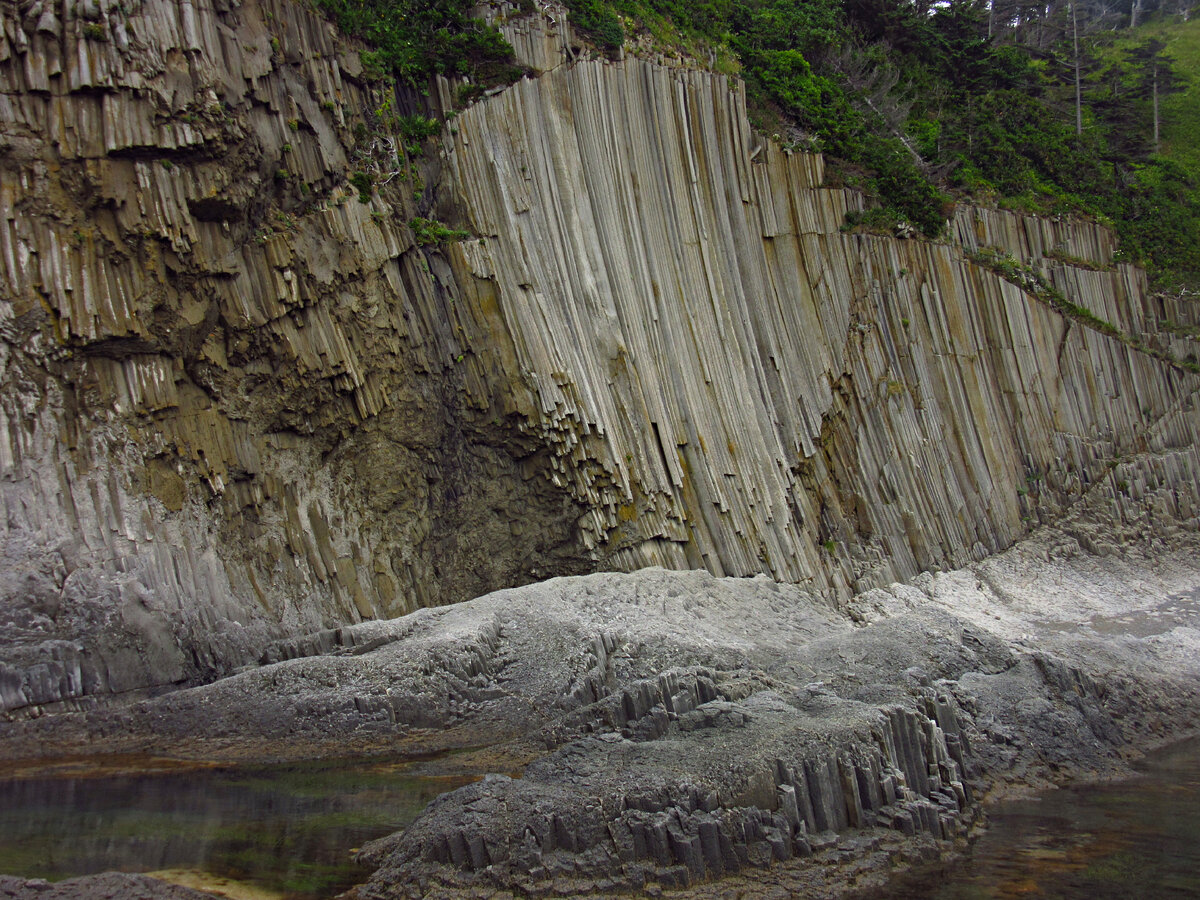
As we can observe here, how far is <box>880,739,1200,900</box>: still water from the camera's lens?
26.8 feet

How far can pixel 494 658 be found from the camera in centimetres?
1349

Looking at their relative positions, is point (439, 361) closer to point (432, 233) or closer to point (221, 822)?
point (432, 233)

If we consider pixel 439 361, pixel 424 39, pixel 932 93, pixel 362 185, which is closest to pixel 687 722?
pixel 439 361

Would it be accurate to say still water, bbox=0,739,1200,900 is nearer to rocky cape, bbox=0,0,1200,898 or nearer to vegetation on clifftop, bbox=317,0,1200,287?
rocky cape, bbox=0,0,1200,898

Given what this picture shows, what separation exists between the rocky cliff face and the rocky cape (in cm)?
7

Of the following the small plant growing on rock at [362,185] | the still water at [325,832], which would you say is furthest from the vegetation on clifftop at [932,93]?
the still water at [325,832]

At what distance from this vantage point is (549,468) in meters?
17.2

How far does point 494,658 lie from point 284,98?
34.6ft

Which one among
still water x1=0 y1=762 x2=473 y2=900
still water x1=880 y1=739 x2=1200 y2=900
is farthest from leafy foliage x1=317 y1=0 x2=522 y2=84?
still water x1=880 y1=739 x2=1200 y2=900

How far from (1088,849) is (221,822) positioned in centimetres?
861

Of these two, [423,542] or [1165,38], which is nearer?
[423,542]

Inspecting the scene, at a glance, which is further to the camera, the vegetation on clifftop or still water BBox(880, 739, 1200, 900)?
the vegetation on clifftop

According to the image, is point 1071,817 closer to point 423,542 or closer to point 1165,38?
point 423,542

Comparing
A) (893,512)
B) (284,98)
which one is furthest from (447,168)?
(893,512)
